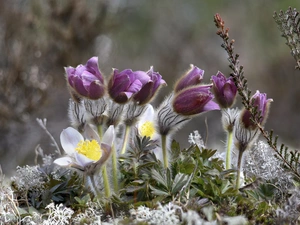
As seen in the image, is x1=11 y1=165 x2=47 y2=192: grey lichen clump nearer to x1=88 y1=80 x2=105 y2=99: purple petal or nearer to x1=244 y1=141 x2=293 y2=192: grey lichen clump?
x1=88 y1=80 x2=105 y2=99: purple petal

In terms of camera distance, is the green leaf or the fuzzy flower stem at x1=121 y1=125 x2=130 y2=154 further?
the fuzzy flower stem at x1=121 y1=125 x2=130 y2=154

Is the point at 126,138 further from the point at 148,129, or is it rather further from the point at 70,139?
the point at 70,139

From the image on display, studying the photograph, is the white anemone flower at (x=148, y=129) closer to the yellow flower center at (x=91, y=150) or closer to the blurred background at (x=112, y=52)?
the yellow flower center at (x=91, y=150)

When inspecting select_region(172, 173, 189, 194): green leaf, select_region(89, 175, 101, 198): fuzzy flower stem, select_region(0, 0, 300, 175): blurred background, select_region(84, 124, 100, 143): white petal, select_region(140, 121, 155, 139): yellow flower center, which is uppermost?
select_region(0, 0, 300, 175): blurred background

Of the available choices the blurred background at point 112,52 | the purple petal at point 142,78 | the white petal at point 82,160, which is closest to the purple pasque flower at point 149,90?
the purple petal at point 142,78

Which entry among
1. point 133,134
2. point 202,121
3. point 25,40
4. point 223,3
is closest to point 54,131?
point 25,40

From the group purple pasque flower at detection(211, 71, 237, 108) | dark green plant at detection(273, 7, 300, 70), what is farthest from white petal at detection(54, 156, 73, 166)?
dark green plant at detection(273, 7, 300, 70)

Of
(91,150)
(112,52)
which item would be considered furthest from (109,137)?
(112,52)
